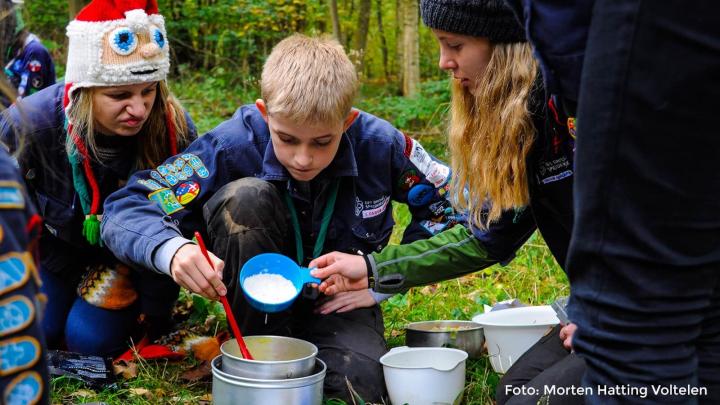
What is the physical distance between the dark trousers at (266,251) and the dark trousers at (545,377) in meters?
0.41

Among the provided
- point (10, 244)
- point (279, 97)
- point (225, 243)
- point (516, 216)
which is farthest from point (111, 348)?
point (10, 244)

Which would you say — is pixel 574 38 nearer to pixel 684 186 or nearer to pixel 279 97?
pixel 684 186

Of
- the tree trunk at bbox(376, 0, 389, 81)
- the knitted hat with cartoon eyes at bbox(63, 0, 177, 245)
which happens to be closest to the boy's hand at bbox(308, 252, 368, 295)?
the knitted hat with cartoon eyes at bbox(63, 0, 177, 245)

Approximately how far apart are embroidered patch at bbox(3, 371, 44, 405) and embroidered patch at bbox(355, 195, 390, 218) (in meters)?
1.71

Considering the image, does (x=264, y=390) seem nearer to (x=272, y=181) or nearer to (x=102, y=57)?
(x=272, y=181)

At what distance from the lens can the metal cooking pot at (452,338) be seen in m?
2.66

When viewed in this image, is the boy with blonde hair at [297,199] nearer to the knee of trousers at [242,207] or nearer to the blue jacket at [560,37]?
the knee of trousers at [242,207]

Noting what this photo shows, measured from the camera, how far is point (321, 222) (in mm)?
2734

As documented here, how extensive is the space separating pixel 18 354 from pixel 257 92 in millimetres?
8192

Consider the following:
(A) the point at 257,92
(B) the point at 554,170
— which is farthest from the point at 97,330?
(A) the point at 257,92

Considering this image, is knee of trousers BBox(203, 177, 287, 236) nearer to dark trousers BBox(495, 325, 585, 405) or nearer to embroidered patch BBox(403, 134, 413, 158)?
embroidered patch BBox(403, 134, 413, 158)

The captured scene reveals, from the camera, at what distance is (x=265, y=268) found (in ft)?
7.89

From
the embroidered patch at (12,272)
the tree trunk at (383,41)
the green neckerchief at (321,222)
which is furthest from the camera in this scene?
the tree trunk at (383,41)

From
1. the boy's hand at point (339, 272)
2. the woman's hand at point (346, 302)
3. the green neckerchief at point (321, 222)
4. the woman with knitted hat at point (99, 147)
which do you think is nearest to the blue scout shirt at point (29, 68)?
the woman with knitted hat at point (99, 147)
